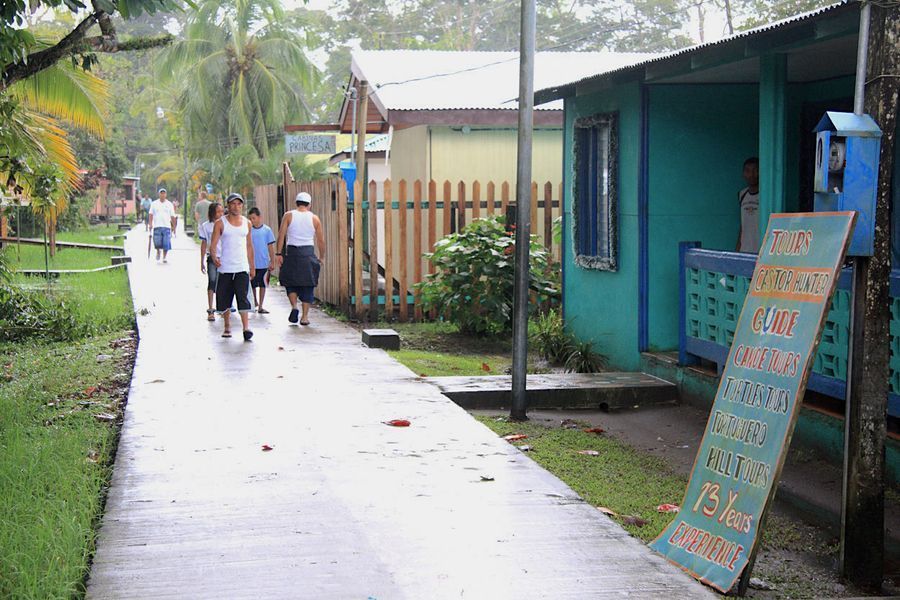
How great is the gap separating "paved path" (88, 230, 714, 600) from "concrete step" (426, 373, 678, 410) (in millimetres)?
322

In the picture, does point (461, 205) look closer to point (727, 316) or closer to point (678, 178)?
point (678, 178)

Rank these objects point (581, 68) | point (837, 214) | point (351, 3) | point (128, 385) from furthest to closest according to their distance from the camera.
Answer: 1. point (351, 3)
2. point (581, 68)
3. point (128, 385)
4. point (837, 214)

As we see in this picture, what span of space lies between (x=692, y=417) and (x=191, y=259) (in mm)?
22534

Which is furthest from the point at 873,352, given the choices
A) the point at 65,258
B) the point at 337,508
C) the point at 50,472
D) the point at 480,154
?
the point at 65,258

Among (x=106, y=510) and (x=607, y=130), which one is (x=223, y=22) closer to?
(x=607, y=130)

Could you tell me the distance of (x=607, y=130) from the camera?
438 inches

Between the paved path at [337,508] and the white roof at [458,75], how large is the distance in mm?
7874

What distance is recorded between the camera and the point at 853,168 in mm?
5125

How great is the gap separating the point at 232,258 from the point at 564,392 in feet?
15.9

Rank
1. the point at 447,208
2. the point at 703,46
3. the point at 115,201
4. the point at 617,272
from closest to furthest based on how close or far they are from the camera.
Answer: the point at 703,46 < the point at 617,272 < the point at 447,208 < the point at 115,201

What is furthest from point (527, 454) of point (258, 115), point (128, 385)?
point (258, 115)

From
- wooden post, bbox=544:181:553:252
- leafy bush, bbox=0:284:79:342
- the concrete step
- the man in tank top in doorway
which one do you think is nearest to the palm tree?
wooden post, bbox=544:181:553:252

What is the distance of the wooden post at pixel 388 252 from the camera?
1459 cm

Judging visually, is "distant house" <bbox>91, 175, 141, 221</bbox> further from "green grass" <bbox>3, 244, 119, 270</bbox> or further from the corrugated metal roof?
the corrugated metal roof
